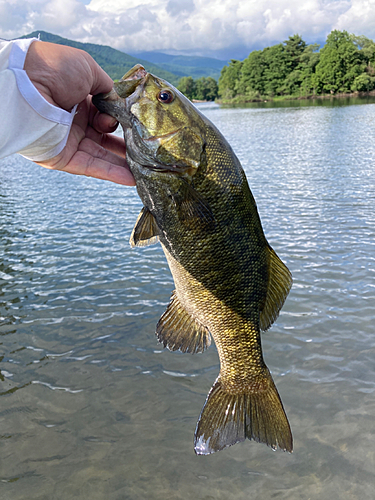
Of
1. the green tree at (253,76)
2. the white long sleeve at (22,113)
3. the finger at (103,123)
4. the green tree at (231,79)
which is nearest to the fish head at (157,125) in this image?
the white long sleeve at (22,113)

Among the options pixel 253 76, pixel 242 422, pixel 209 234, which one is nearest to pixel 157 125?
pixel 209 234

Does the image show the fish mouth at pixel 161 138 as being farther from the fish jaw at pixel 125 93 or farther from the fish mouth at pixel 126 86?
the fish mouth at pixel 126 86

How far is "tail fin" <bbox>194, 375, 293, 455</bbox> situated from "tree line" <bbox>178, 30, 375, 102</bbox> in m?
103

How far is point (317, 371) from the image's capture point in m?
6.04

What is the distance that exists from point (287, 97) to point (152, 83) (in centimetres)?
11945

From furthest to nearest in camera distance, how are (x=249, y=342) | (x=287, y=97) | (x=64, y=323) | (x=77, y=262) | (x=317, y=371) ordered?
(x=287, y=97)
(x=77, y=262)
(x=64, y=323)
(x=317, y=371)
(x=249, y=342)

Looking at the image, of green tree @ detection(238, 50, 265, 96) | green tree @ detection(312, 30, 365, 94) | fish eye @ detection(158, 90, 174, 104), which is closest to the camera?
fish eye @ detection(158, 90, 174, 104)

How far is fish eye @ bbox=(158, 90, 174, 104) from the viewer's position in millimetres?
2576

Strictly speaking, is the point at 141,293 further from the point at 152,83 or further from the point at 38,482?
the point at 152,83

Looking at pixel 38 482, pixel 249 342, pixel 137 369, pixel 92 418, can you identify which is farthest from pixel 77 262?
pixel 249 342

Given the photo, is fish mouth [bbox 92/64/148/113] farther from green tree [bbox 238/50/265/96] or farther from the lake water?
green tree [bbox 238/50/265/96]

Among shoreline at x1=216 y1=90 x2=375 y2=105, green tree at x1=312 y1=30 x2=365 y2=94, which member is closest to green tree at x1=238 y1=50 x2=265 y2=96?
shoreline at x1=216 y1=90 x2=375 y2=105

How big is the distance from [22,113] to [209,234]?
1.44 meters

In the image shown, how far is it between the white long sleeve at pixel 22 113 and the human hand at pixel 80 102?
0.13 meters
